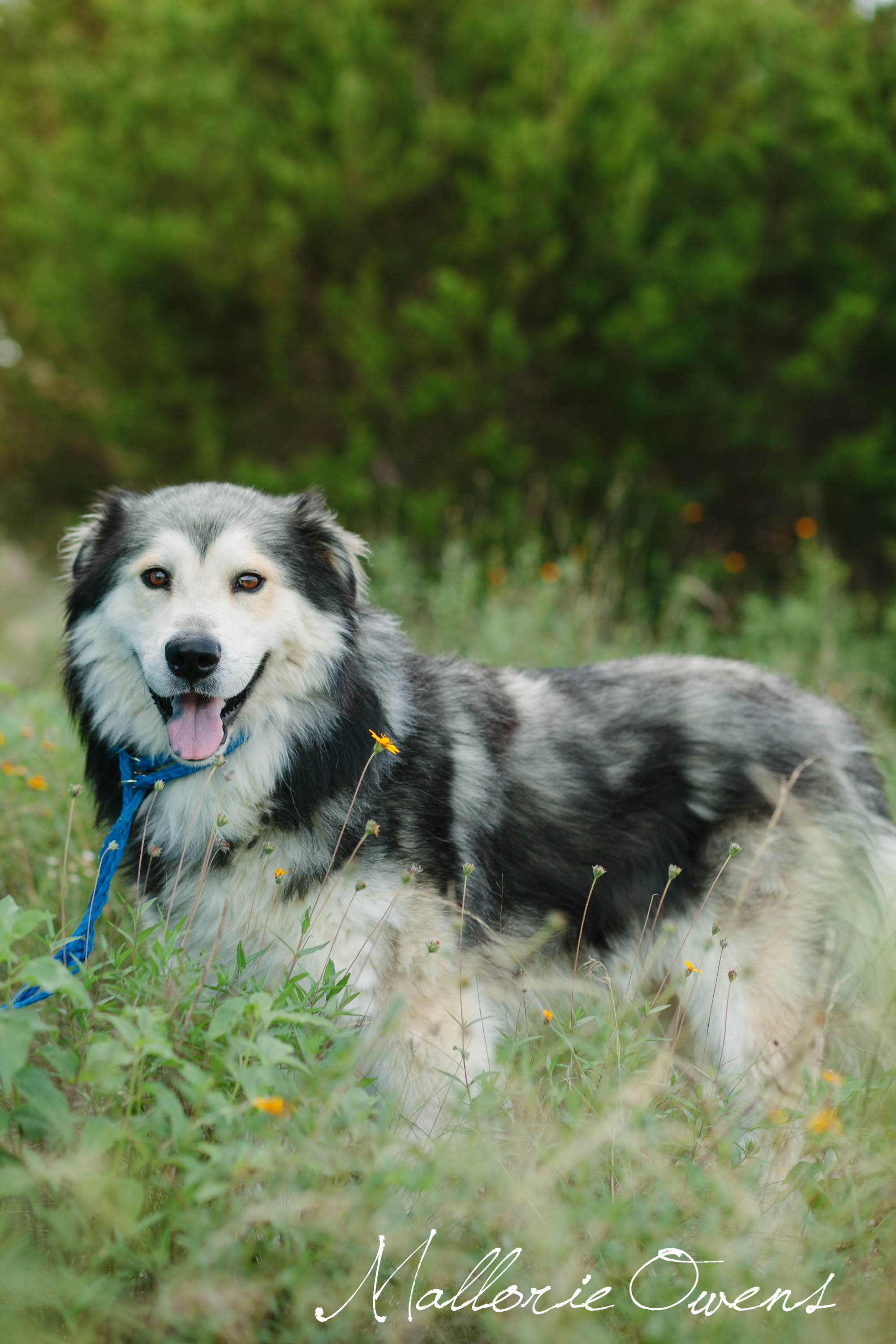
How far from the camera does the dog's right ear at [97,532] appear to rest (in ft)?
9.16

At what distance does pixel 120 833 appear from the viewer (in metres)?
2.50

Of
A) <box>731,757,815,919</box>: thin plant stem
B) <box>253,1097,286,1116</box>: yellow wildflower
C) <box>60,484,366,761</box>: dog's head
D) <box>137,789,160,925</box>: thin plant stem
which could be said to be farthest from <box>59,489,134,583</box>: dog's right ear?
<box>731,757,815,919</box>: thin plant stem

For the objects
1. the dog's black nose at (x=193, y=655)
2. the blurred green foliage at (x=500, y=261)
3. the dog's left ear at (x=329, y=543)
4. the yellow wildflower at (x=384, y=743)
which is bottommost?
the yellow wildflower at (x=384, y=743)

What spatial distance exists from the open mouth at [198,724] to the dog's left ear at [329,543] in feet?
1.47

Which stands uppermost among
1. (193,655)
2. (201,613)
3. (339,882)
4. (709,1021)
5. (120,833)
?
(201,613)

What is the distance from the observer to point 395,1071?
2.43m

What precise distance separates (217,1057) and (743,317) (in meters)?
9.08

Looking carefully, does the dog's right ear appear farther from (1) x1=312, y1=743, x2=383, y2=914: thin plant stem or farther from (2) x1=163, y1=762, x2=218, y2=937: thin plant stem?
(1) x1=312, y1=743, x2=383, y2=914: thin plant stem

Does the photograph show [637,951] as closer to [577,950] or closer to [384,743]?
[577,950]

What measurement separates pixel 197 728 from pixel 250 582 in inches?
17.7

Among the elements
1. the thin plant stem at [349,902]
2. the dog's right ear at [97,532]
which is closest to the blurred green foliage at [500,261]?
the dog's right ear at [97,532]

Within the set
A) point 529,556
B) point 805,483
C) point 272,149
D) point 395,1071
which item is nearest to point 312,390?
point 272,149

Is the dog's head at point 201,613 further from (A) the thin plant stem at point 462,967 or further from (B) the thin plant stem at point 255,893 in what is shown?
(A) the thin plant stem at point 462,967

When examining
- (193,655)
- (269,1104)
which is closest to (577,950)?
(269,1104)
